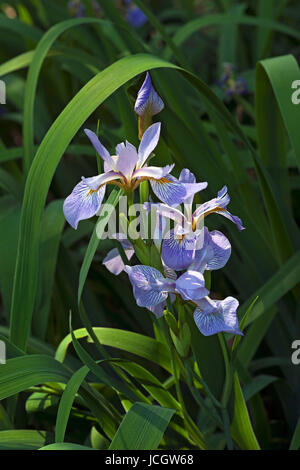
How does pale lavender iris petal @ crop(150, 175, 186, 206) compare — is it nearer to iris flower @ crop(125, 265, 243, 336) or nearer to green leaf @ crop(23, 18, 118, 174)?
iris flower @ crop(125, 265, 243, 336)

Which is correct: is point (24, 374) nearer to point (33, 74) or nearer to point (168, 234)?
point (168, 234)

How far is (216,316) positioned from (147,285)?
0.25 feet

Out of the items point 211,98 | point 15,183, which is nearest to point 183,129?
point 211,98

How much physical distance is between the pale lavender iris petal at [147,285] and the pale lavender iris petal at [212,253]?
39 mm

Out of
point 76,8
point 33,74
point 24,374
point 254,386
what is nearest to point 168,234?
point 24,374

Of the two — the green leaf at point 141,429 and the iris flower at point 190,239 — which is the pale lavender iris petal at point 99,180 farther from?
the green leaf at point 141,429

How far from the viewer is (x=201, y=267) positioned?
1.92 ft

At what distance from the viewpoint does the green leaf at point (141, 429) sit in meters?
0.63

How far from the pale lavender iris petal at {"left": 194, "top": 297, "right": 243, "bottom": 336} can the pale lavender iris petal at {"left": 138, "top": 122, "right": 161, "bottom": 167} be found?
0.16 meters

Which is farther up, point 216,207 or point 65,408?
point 216,207

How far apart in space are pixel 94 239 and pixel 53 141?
0.50 ft

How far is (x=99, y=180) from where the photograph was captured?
561mm

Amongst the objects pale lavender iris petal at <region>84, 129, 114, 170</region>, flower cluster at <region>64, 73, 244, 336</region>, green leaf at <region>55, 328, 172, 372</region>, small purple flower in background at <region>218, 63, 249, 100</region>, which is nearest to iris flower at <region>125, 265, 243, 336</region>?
flower cluster at <region>64, 73, 244, 336</region>
